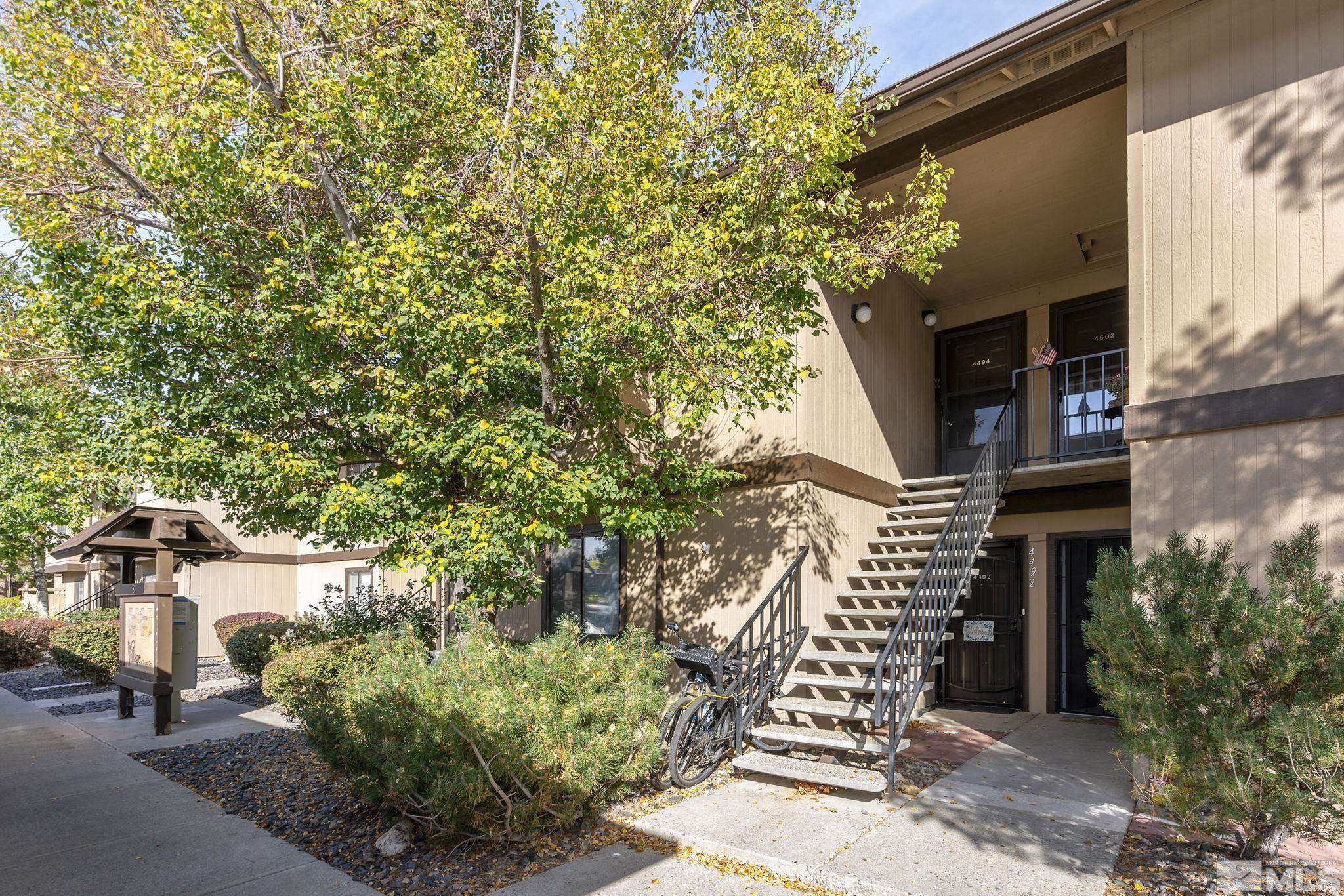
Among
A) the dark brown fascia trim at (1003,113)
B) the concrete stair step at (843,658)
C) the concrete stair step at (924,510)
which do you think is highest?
the dark brown fascia trim at (1003,113)

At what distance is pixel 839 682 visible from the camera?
588 centimetres

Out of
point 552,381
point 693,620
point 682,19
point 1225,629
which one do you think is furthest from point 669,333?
point 682,19

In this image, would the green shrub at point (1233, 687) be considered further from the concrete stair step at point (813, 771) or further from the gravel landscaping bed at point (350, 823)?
the gravel landscaping bed at point (350, 823)

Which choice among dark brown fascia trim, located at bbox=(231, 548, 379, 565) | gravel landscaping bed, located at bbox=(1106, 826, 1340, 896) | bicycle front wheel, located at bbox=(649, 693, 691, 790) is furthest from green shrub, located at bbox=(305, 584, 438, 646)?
gravel landscaping bed, located at bbox=(1106, 826, 1340, 896)

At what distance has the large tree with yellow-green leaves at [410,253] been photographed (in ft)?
18.5

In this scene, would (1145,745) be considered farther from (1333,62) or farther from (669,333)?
(1333,62)

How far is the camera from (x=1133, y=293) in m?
5.37

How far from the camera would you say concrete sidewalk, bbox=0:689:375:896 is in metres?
4.05

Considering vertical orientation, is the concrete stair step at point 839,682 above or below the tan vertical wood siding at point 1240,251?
Result: below

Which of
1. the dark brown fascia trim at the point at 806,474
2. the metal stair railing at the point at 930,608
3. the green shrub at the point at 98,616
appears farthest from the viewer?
the green shrub at the point at 98,616

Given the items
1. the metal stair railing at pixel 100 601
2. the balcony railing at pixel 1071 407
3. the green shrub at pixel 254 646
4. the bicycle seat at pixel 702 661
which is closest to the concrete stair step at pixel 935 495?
the balcony railing at pixel 1071 407

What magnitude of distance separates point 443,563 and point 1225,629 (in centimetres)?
492

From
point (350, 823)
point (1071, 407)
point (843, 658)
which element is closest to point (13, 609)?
point (350, 823)

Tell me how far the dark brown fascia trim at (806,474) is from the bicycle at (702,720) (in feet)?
5.81
